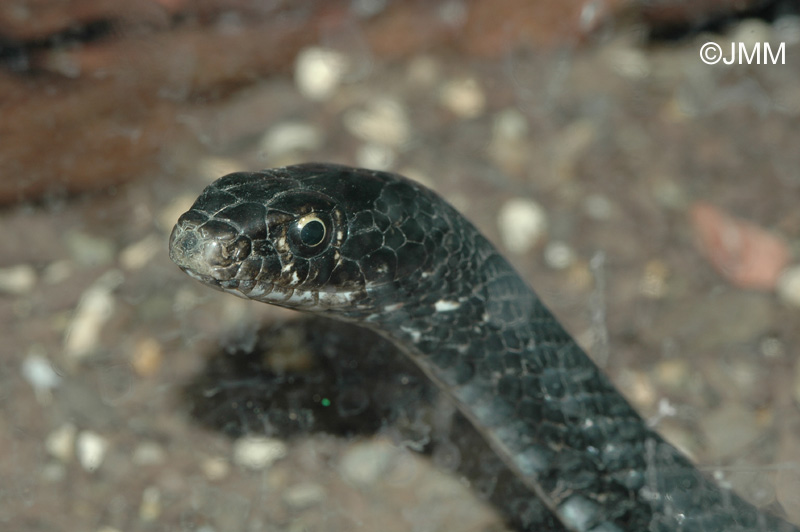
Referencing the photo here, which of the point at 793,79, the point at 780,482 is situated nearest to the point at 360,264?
the point at 780,482

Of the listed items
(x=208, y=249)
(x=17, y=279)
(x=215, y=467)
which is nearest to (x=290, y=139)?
(x=17, y=279)

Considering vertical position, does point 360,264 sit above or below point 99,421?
above

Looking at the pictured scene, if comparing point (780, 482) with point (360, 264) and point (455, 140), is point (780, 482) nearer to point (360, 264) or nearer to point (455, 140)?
point (360, 264)

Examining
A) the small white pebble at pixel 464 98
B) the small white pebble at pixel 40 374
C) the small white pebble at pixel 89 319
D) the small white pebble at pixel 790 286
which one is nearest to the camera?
the small white pebble at pixel 40 374

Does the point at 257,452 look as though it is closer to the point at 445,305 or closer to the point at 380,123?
the point at 445,305

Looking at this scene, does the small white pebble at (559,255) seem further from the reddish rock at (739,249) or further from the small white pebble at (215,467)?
the small white pebble at (215,467)

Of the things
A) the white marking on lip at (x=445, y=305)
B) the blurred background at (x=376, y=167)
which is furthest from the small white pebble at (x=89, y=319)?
the white marking on lip at (x=445, y=305)
